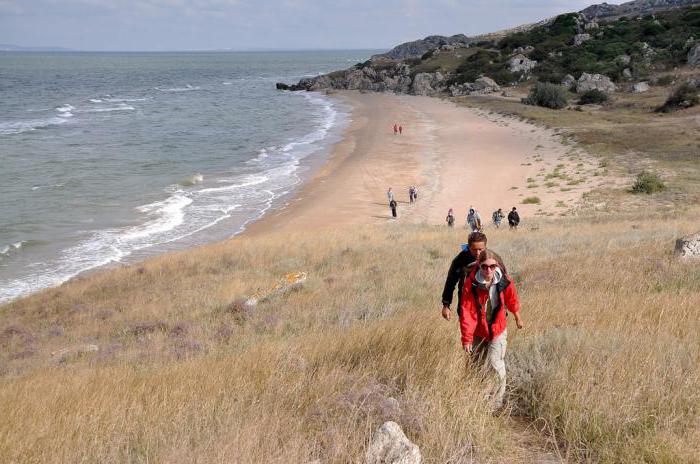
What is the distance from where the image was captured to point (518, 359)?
16.0 feet

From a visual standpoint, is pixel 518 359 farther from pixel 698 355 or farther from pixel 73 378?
pixel 73 378

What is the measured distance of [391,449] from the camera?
3.57 metres

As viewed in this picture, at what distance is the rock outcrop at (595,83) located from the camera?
62562 millimetres

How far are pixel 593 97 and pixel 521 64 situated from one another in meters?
26.4

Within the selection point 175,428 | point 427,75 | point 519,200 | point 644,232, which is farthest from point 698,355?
point 427,75

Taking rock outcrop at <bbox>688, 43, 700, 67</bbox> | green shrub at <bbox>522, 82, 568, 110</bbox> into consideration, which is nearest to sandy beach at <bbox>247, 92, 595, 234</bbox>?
green shrub at <bbox>522, 82, 568, 110</bbox>

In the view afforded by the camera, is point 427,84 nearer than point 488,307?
No

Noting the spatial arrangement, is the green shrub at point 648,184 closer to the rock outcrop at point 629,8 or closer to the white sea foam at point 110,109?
the white sea foam at point 110,109

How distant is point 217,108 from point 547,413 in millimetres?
74308

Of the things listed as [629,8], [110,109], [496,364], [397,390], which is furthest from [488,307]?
[629,8]

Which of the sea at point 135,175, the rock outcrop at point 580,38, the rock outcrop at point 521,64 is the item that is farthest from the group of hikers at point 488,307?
the rock outcrop at point 580,38

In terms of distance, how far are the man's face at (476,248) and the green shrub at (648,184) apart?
2605cm

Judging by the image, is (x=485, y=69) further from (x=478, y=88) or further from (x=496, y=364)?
(x=496, y=364)

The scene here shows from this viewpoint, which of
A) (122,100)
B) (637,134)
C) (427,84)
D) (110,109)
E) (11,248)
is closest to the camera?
(11,248)
